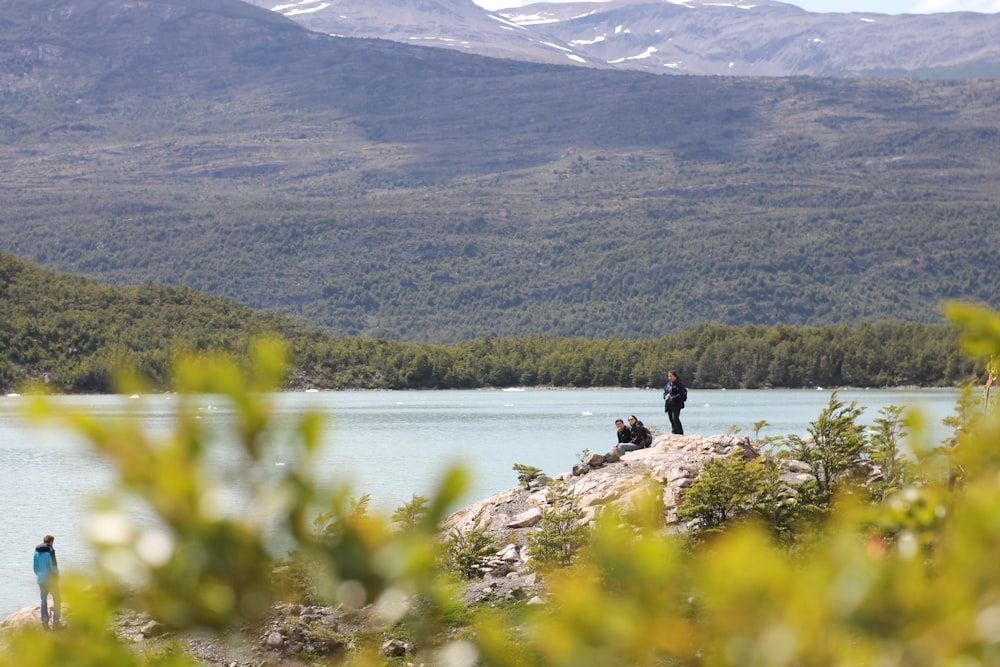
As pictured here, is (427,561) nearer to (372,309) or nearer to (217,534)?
(217,534)

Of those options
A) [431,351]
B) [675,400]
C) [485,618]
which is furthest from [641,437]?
[431,351]

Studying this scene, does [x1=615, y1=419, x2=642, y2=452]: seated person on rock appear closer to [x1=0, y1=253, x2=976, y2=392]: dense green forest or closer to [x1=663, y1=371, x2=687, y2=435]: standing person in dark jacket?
[x1=663, y1=371, x2=687, y2=435]: standing person in dark jacket

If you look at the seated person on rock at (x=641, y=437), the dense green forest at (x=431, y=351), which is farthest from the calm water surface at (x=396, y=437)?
the dense green forest at (x=431, y=351)

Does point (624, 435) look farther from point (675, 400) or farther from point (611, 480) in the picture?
point (611, 480)

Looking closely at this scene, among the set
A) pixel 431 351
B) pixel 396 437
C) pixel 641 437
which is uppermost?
pixel 641 437

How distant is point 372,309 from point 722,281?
47144mm

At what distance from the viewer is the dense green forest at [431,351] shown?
342 ft

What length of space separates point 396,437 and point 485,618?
55.5 meters

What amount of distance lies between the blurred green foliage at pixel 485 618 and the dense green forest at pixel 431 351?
97.1 metres

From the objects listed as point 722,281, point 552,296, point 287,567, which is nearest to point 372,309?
point 552,296

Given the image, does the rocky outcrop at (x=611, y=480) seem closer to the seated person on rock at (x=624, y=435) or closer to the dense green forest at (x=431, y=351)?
the seated person on rock at (x=624, y=435)

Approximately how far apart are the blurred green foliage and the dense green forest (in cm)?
9706

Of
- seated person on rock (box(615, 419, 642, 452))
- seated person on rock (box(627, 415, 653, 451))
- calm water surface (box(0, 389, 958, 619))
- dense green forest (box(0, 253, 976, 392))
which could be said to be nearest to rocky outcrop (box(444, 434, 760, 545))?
seated person on rock (box(615, 419, 642, 452))

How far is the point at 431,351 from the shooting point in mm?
122625
